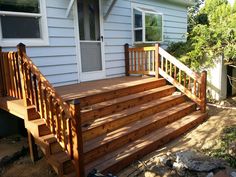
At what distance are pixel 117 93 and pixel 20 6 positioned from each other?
2.39 metres

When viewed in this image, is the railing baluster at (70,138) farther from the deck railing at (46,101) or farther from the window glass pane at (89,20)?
the window glass pane at (89,20)

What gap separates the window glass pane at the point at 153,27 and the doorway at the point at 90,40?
156cm

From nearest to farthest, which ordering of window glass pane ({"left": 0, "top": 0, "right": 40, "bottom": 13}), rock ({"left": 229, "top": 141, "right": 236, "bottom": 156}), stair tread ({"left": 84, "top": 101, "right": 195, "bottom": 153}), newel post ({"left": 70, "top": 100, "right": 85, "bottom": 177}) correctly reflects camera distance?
newel post ({"left": 70, "top": 100, "right": 85, "bottom": 177}), stair tread ({"left": 84, "top": 101, "right": 195, "bottom": 153}), rock ({"left": 229, "top": 141, "right": 236, "bottom": 156}), window glass pane ({"left": 0, "top": 0, "right": 40, "bottom": 13})

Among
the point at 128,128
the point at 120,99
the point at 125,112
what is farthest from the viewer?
the point at 120,99

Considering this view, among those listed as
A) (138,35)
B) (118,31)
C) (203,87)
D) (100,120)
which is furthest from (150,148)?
(138,35)

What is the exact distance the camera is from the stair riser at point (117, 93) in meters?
3.84

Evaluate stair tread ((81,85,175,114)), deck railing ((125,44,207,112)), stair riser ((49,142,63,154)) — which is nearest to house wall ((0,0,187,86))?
deck railing ((125,44,207,112))

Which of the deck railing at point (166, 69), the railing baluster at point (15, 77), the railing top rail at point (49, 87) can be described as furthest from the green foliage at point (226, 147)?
the railing baluster at point (15, 77)

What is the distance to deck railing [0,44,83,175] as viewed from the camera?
2.57m

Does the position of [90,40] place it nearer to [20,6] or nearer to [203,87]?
[20,6]

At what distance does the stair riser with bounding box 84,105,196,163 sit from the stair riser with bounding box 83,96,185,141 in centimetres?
26

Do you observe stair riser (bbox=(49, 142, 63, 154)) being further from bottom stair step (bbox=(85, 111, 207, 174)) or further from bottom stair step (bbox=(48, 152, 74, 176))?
bottom stair step (bbox=(85, 111, 207, 174))

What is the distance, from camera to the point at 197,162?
9.62 ft

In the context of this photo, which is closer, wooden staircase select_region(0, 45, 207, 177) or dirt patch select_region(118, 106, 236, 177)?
wooden staircase select_region(0, 45, 207, 177)
